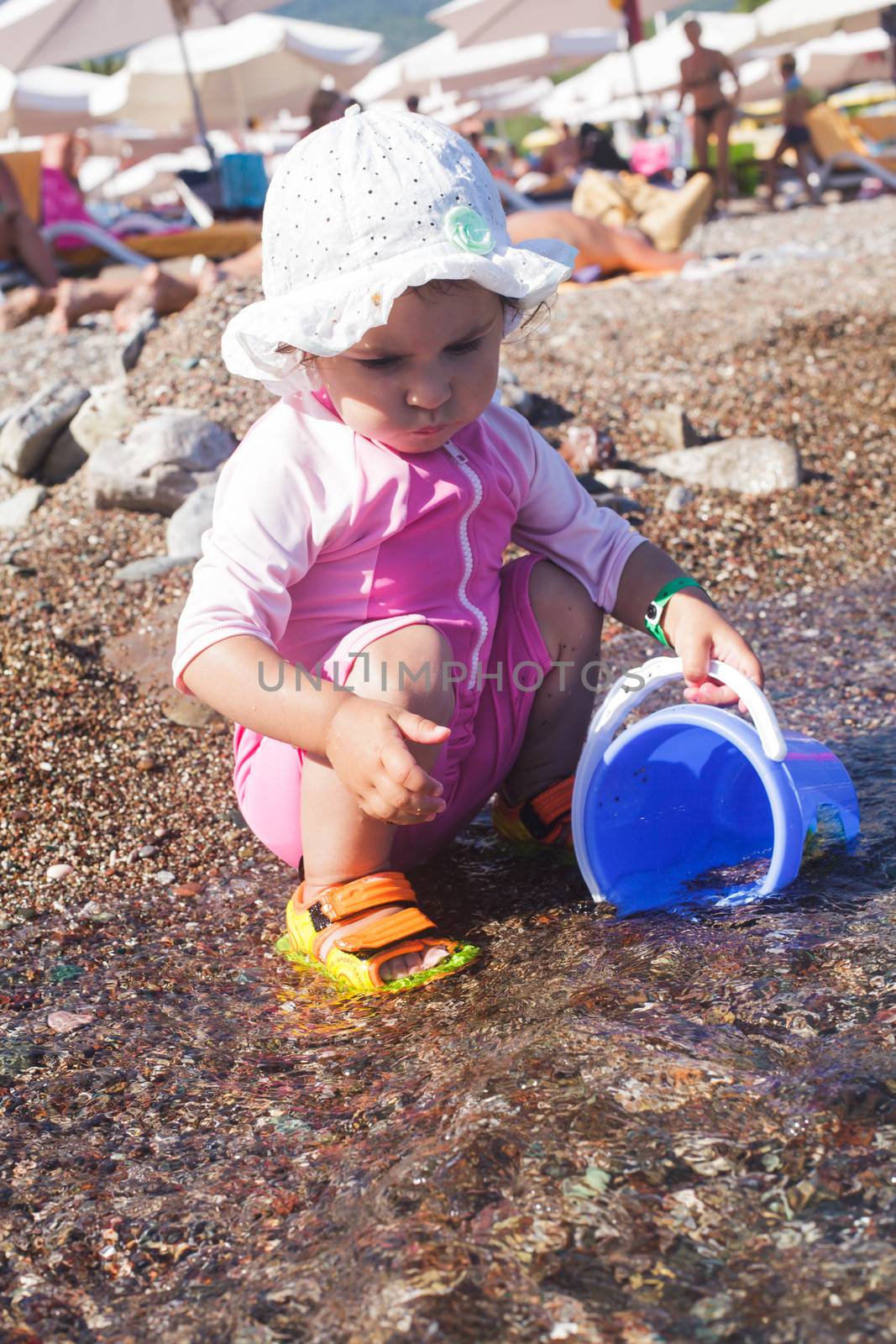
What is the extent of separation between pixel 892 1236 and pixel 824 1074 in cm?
26

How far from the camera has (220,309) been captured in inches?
215

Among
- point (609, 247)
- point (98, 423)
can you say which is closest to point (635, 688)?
point (98, 423)

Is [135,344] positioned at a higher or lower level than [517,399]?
higher

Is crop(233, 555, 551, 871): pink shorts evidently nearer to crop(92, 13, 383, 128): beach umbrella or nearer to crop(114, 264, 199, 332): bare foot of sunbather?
crop(114, 264, 199, 332): bare foot of sunbather

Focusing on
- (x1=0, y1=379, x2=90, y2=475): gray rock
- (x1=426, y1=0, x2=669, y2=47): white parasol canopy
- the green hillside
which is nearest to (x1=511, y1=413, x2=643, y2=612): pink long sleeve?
(x1=0, y1=379, x2=90, y2=475): gray rock

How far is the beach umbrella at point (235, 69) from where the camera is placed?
61.1ft

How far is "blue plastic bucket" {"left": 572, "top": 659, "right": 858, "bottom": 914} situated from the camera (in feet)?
6.03

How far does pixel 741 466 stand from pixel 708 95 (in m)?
11.6

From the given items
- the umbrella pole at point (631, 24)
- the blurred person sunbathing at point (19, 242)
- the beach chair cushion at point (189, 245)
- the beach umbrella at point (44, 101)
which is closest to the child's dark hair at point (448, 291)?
the blurred person sunbathing at point (19, 242)

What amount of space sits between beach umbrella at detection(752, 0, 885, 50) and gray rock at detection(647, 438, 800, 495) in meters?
17.7

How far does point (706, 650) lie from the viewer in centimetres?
203

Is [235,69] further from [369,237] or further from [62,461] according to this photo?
[369,237]

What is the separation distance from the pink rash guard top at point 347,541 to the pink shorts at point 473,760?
39 mm

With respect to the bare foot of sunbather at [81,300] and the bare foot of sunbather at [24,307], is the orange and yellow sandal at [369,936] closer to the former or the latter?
the bare foot of sunbather at [81,300]
